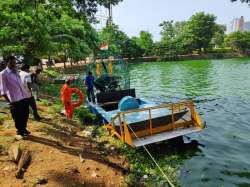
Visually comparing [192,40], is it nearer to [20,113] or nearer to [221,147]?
[221,147]

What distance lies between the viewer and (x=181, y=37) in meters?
82.4

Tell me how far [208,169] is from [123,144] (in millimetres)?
2880

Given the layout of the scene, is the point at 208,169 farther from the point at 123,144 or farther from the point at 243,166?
the point at 123,144

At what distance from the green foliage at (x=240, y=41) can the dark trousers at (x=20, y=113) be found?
7864cm

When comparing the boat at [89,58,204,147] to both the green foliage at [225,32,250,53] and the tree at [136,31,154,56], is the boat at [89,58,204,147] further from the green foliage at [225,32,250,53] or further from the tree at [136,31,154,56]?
the green foliage at [225,32,250,53]

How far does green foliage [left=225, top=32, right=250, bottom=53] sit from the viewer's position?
77.4 meters

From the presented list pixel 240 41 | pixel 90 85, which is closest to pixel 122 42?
pixel 240 41

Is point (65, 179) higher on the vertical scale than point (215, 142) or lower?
higher

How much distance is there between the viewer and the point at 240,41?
77.6m

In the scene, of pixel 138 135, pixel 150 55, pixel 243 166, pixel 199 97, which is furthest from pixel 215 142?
pixel 150 55

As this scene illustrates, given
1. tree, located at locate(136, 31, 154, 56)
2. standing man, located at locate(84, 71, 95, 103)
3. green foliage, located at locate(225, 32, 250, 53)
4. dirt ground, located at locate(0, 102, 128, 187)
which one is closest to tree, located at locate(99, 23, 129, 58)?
tree, located at locate(136, 31, 154, 56)

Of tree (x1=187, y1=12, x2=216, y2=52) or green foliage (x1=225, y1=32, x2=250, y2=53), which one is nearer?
green foliage (x1=225, y1=32, x2=250, y2=53)

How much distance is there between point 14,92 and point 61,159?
88.1 inches

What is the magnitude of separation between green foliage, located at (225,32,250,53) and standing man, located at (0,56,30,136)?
258 feet
